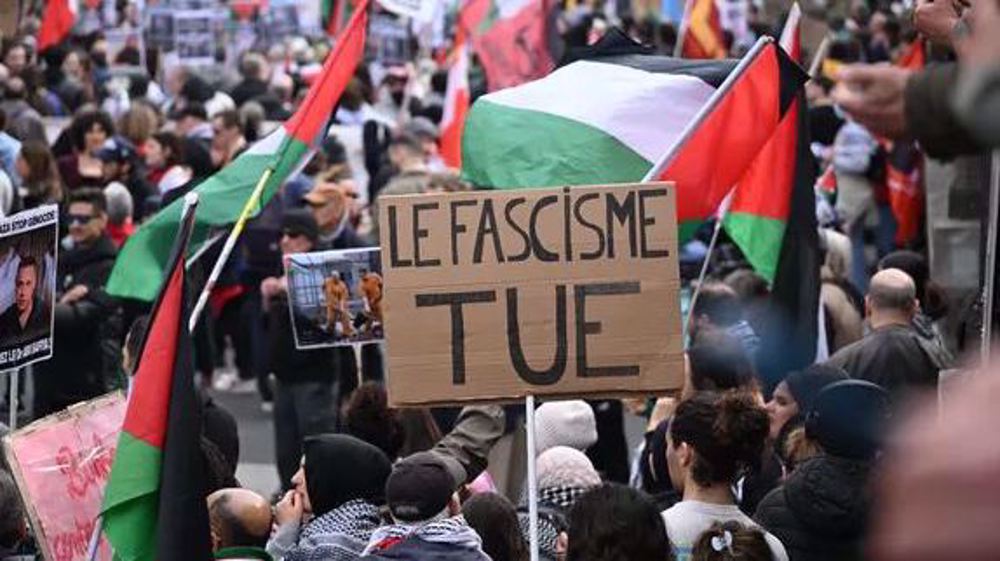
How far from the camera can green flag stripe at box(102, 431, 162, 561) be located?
5.30m

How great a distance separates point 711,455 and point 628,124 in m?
2.05

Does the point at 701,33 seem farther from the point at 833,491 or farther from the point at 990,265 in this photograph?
the point at 990,265

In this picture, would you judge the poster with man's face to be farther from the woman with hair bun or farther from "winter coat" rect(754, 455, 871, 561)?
"winter coat" rect(754, 455, 871, 561)

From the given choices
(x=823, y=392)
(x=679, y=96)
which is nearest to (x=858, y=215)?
(x=679, y=96)

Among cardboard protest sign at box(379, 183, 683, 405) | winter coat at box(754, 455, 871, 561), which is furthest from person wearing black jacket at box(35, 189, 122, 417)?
winter coat at box(754, 455, 871, 561)

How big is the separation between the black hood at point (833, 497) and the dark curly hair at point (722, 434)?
16 centimetres

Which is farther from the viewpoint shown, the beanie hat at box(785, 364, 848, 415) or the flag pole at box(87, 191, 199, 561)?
the beanie hat at box(785, 364, 848, 415)

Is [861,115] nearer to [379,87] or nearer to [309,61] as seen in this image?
[379,87]

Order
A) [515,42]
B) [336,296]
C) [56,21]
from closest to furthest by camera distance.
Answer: [336,296] < [515,42] < [56,21]

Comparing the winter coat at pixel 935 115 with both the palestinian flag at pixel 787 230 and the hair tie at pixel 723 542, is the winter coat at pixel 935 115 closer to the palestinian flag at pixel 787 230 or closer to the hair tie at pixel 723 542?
the hair tie at pixel 723 542

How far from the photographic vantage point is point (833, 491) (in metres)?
5.27

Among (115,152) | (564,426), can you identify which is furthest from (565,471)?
(115,152)

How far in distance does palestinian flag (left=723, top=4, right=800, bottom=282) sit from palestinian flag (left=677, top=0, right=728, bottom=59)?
165 inches

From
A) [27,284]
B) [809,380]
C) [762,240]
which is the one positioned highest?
[27,284]
